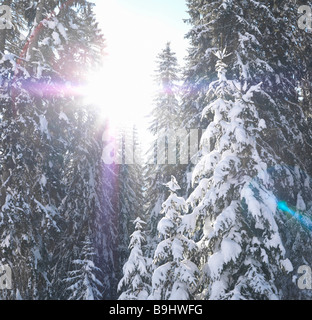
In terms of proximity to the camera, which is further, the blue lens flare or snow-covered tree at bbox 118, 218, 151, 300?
the blue lens flare

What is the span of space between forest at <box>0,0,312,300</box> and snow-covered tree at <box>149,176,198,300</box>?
4cm

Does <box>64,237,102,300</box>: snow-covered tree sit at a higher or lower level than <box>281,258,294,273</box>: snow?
lower

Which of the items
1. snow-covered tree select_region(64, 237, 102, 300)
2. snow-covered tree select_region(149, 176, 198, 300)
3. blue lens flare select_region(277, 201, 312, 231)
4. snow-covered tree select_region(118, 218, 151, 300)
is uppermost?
blue lens flare select_region(277, 201, 312, 231)

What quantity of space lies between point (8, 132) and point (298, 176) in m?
11.7

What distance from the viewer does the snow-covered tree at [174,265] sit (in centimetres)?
826

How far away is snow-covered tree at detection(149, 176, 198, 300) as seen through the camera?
8258 millimetres

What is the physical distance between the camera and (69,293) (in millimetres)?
14109

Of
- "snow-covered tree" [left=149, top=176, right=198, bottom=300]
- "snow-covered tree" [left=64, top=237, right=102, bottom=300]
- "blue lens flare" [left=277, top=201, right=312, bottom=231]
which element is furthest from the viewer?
"snow-covered tree" [left=64, top=237, right=102, bottom=300]

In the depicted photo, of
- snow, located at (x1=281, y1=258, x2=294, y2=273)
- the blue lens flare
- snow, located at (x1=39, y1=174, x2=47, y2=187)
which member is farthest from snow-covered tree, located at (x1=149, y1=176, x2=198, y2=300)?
snow, located at (x1=39, y1=174, x2=47, y2=187)

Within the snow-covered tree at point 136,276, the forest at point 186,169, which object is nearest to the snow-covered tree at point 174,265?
the forest at point 186,169

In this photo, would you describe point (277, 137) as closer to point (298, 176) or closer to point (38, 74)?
point (298, 176)

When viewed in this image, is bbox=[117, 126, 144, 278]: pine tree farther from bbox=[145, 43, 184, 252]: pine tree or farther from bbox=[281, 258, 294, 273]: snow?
bbox=[281, 258, 294, 273]: snow
